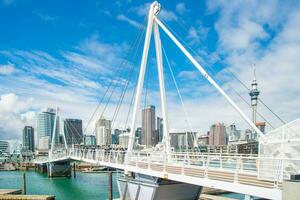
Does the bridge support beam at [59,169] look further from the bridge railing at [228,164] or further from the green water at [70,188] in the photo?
the bridge railing at [228,164]

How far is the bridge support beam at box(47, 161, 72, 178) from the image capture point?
8244cm

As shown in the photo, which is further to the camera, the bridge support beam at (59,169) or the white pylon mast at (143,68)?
the bridge support beam at (59,169)

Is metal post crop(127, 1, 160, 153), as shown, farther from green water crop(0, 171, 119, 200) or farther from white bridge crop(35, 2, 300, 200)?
green water crop(0, 171, 119, 200)

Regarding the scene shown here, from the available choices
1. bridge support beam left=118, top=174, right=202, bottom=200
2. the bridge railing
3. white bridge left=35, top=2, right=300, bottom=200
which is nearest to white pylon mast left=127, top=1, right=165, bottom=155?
white bridge left=35, top=2, right=300, bottom=200

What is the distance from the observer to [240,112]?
21953mm

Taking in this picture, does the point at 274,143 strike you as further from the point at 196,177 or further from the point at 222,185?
the point at 196,177

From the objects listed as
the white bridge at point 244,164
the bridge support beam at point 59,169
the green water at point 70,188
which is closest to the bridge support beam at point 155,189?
the white bridge at point 244,164

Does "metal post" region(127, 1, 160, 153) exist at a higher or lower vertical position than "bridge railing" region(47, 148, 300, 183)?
higher

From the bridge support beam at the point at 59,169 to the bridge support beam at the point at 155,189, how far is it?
57164 millimetres

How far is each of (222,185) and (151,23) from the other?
19.5 m

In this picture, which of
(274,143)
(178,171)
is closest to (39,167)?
(178,171)

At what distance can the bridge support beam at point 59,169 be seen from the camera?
82.4 metres

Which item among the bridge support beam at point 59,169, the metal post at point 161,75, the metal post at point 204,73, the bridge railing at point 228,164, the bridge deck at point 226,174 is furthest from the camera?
the bridge support beam at point 59,169

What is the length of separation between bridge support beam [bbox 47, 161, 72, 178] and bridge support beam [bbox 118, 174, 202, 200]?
5716cm
